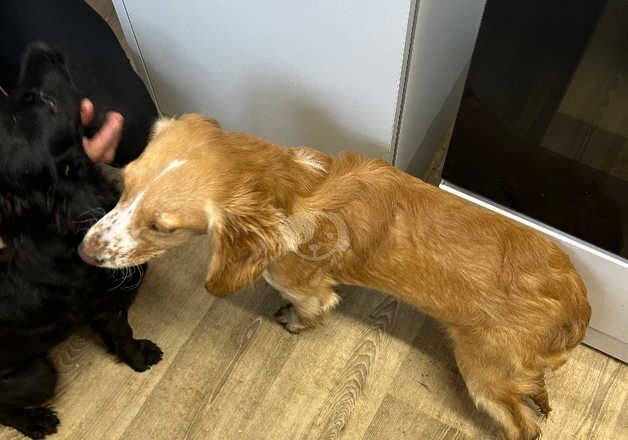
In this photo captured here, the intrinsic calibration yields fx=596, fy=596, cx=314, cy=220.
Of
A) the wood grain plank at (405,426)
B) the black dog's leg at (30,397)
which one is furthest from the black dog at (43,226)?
the wood grain plank at (405,426)

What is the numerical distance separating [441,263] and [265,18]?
64 centimetres

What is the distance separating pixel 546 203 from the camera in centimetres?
125

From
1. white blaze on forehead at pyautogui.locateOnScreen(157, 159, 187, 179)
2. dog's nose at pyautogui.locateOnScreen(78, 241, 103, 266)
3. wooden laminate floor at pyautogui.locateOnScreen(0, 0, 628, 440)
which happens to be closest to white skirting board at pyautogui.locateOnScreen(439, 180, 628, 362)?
wooden laminate floor at pyautogui.locateOnScreen(0, 0, 628, 440)

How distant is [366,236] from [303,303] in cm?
33

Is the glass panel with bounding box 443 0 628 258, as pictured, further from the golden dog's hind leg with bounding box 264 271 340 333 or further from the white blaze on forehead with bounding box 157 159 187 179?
the white blaze on forehead with bounding box 157 159 187 179

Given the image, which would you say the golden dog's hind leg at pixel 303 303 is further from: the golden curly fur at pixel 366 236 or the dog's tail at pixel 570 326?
the dog's tail at pixel 570 326

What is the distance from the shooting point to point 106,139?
1.51 meters

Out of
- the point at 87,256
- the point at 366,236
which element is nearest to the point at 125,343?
the point at 87,256

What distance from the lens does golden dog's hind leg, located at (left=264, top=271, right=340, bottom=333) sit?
1.43 meters

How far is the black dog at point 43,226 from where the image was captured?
3.72 ft

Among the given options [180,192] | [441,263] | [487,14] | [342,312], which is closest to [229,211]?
[180,192]

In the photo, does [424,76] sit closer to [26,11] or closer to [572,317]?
[572,317]

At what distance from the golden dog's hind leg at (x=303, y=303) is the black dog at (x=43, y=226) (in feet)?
1.16

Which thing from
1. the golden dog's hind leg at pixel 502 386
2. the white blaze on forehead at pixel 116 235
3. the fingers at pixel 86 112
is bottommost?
the golden dog's hind leg at pixel 502 386
